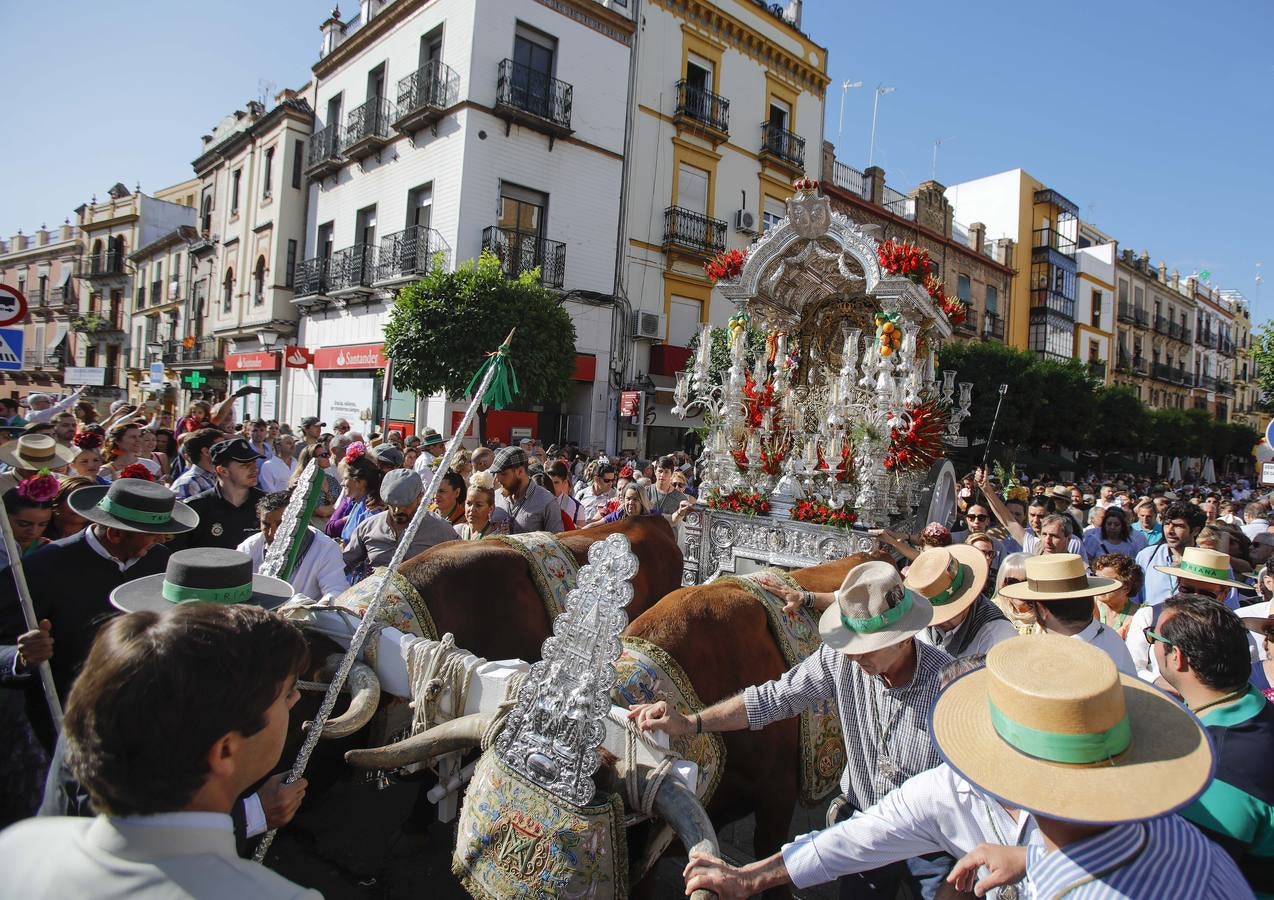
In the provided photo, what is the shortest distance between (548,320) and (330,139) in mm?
11590

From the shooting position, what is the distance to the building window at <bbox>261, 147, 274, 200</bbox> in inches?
981

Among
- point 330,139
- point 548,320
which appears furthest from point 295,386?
point 548,320

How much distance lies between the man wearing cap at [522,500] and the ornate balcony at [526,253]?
41.6ft

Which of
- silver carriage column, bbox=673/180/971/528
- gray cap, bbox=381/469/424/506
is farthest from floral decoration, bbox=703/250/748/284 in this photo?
gray cap, bbox=381/469/424/506

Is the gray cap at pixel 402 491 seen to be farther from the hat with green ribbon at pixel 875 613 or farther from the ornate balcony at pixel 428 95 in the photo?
the ornate balcony at pixel 428 95

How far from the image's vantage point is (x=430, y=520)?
501 centimetres

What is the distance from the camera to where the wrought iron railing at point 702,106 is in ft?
70.9

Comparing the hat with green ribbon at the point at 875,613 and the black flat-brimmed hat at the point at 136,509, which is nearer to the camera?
the hat with green ribbon at the point at 875,613

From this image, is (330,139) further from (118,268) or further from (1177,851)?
(1177,851)

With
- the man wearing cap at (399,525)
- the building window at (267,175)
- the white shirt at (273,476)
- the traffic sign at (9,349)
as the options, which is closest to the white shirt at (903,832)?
the man wearing cap at (399,525)

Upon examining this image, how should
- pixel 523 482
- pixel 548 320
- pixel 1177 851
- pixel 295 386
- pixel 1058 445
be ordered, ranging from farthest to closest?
pixel 1058 445, pixel 295 386, pixel 548 320, pixel 523 482, pixel 1177 851

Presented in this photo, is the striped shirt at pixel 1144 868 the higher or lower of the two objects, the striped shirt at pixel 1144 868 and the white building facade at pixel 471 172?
the lower

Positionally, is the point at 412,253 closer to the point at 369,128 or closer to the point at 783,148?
the point at 369,128

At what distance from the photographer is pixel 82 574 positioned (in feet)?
10.5
